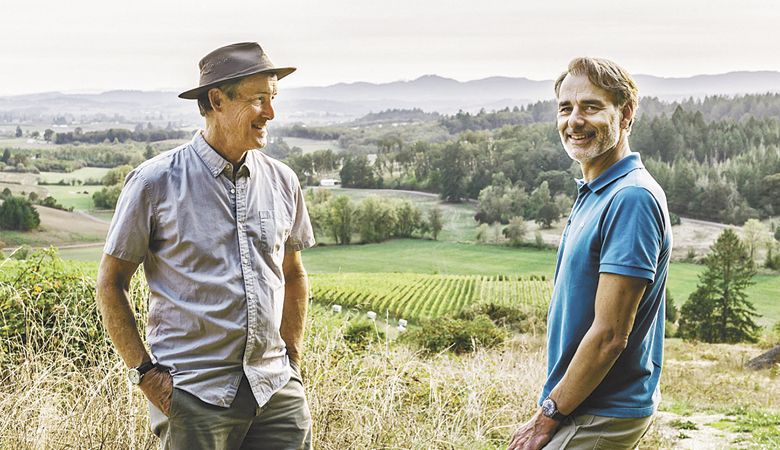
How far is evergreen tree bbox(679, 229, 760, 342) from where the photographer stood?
109ft

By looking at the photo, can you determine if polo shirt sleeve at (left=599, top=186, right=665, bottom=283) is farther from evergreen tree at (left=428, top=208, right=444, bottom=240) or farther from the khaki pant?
evergreen tree at (left=428, top=208, right=444, bottom=240)

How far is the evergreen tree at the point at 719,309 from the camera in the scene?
109ft

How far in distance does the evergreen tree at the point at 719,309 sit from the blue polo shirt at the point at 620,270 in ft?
108

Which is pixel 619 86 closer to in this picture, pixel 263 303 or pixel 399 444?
pixel 263 303

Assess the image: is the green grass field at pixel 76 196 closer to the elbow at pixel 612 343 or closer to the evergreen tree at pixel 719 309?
the evergreen tree at pixel 719 309

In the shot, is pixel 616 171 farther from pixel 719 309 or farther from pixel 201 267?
pixel 719 309

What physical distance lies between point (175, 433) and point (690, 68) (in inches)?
2644

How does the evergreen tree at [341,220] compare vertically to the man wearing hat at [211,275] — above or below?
below

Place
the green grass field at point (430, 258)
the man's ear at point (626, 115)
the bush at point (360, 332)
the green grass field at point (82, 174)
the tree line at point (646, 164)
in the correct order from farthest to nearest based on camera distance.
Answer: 1. the tree line at point (646, 164)
2. the green grass field at point (430, 258)
3. the green grass field at point (82, 174)
4. the bush at point (360, 332)
5. the man's ear at point (626, 115)

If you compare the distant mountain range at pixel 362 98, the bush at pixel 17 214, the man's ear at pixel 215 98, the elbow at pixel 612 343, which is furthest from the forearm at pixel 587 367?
the bush at pixel 17 214

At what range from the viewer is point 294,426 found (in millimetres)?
2299

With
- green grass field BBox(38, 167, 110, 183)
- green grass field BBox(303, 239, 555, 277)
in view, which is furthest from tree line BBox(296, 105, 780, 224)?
green grass field BBox(38, 167, 110, 183)

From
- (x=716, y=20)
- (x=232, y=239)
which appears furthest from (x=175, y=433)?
(x=716, y=20)

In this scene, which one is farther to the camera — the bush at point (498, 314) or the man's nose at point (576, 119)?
the bush at point (498, 314)
